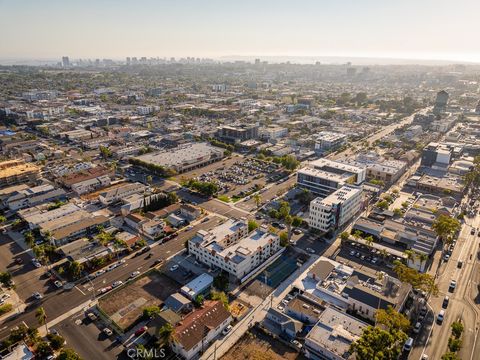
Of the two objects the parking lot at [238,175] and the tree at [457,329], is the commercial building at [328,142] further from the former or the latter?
the tree at [457,329]

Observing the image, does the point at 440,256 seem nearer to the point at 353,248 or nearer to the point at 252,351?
the point at 353,248

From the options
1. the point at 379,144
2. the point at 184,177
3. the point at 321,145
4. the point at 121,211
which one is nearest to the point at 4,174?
the point at 121,211

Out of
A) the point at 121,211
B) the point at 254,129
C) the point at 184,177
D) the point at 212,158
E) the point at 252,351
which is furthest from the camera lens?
the point at 254,129

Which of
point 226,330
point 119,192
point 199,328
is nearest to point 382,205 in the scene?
point 226,330

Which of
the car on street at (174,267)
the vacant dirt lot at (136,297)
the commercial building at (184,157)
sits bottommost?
the vacant dirt lot at (136,297)

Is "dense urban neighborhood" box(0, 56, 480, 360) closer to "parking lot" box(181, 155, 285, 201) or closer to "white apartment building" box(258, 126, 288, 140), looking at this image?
"parking lot" box(181, 155, 285, 201)

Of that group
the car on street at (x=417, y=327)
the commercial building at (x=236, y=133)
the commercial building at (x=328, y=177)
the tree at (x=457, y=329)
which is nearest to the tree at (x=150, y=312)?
the car on street at (x=417, y=327)
